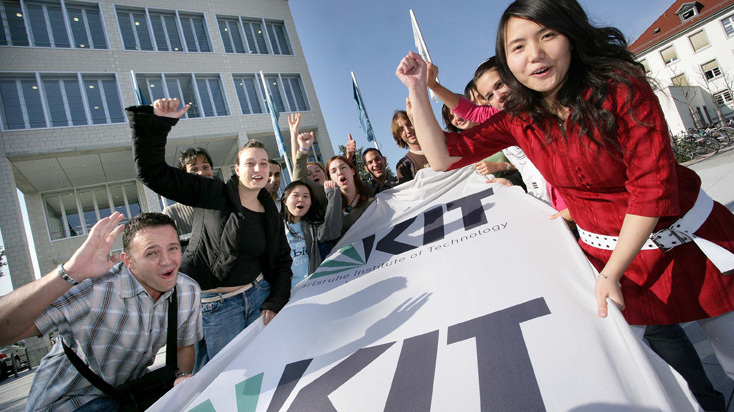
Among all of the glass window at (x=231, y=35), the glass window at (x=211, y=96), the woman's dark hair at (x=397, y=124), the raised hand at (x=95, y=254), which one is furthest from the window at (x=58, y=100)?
the raised hand at (x=95, y=254)

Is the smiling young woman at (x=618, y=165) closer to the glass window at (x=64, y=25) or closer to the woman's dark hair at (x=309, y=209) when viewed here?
the woman's dark hair at (x=309, y=209)

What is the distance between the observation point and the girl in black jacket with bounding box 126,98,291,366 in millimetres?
2078

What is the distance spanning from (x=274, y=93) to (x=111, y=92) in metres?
6.05

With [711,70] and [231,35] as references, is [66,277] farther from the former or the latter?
[711,70]

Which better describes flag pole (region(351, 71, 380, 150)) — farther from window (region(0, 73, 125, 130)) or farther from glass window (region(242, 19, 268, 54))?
window (region(0, 73, 125, 130))

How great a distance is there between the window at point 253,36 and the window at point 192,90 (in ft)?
6.27

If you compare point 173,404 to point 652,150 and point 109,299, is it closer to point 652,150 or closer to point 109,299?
point 109,299

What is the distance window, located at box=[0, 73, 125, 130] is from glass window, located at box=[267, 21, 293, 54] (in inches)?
266

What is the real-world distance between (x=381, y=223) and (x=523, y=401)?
1924mm

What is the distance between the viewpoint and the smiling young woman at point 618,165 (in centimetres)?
100

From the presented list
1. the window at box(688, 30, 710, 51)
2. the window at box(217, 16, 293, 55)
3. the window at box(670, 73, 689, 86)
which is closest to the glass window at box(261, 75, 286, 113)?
the window at box(217, 16, 293, 55)

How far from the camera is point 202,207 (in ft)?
7.64

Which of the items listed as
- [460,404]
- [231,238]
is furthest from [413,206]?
[460,404]

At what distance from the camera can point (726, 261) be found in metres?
1.05
